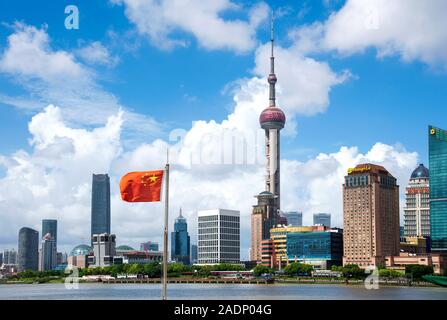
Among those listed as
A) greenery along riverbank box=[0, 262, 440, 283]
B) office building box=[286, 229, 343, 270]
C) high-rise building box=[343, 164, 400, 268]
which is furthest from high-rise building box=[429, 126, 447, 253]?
A: greenery along riverbank box=[0, 262, 440, 283]

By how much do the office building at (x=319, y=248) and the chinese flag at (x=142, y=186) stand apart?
15224 centimetres

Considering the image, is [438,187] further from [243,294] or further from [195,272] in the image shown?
[243,294]

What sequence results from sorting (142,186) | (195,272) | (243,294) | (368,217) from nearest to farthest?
(142,186) → (243,294) → (368,217) → (195,272)

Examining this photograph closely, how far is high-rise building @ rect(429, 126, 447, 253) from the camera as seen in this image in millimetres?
159000

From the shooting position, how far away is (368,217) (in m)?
159

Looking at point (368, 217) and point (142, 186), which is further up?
point (368, 217)

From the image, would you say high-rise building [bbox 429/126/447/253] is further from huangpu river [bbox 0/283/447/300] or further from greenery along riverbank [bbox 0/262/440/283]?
huangpu river [bbox 0/283/447/300]

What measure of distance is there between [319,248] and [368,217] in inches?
554

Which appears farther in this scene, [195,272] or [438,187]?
[438,187]

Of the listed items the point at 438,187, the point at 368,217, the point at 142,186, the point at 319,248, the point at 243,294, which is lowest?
the point at 243,294

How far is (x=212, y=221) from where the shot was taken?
7864 inches

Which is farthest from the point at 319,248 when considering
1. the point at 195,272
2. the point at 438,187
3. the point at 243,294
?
the point at 243,294

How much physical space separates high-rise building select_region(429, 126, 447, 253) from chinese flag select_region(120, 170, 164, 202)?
151599mm

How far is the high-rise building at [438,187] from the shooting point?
159 m
